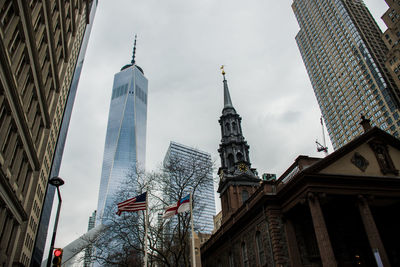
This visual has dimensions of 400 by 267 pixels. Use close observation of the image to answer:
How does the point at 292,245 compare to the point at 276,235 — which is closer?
the point at 292,245

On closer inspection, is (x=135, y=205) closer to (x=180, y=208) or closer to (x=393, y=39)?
(x=180, y=208)

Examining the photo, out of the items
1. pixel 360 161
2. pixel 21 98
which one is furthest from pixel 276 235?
pixel 21 98

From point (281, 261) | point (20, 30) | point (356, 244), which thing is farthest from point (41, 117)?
point (356, 244)

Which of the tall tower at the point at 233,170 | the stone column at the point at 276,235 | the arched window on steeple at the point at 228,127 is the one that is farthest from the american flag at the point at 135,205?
the arched window on steeple at the point at 228,127

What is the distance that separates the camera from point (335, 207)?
2525cm

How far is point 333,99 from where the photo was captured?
10656cm

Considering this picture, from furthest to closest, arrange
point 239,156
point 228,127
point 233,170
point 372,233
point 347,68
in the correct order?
1. point 347,68
2. point 228,127
3. point 239,156
4. point 233,170
5. point 372,233

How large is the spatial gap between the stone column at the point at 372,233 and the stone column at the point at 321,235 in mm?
2653

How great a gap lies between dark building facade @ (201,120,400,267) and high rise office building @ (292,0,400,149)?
64109 mm

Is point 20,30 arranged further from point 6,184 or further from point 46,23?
point 6,184

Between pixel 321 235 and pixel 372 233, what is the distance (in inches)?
143

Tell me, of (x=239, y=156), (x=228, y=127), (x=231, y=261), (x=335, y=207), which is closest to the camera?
(x=335, y=207)

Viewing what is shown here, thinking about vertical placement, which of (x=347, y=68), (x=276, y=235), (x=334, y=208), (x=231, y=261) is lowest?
(x=276, y=235)

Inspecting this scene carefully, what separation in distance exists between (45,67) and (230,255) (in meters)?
25.5
